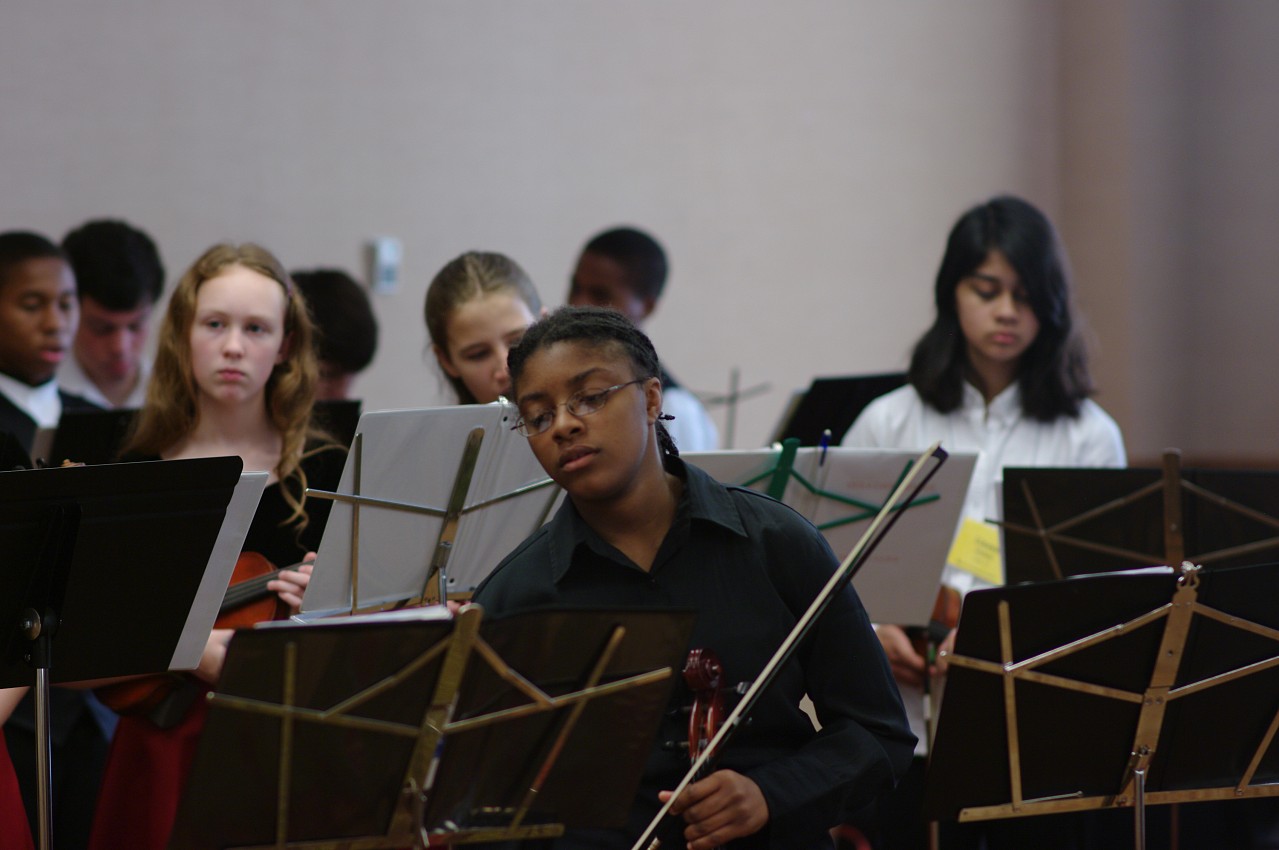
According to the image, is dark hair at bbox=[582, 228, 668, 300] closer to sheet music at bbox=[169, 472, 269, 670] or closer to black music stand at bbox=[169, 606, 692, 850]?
sheet music at bbox=[169, 472, 269, 670]

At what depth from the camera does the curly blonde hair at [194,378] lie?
2.60m

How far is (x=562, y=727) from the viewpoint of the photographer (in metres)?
1.55

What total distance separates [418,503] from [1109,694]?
103 cm

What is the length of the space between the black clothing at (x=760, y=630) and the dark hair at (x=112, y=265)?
2312 millimetres

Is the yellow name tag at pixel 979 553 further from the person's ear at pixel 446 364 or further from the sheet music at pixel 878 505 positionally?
the person's ear at pixel 446 364

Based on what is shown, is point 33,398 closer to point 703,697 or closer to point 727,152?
point 703,697

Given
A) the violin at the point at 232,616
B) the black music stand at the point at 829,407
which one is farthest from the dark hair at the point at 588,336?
the black music stand at the point at 829,407

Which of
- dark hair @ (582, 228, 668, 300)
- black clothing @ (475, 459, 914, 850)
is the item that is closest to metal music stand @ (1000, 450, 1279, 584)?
black clothing @ (475, 459, 914, 850)

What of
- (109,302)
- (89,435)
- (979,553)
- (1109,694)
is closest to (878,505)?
(979,553)

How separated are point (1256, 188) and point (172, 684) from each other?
4427 millimetres

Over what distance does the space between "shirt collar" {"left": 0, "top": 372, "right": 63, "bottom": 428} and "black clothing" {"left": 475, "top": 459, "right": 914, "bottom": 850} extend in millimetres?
1920

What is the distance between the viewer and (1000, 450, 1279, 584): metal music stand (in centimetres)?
255

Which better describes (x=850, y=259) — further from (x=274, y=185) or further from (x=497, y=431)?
(x=497, y=431)

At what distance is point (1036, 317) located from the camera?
310cm
